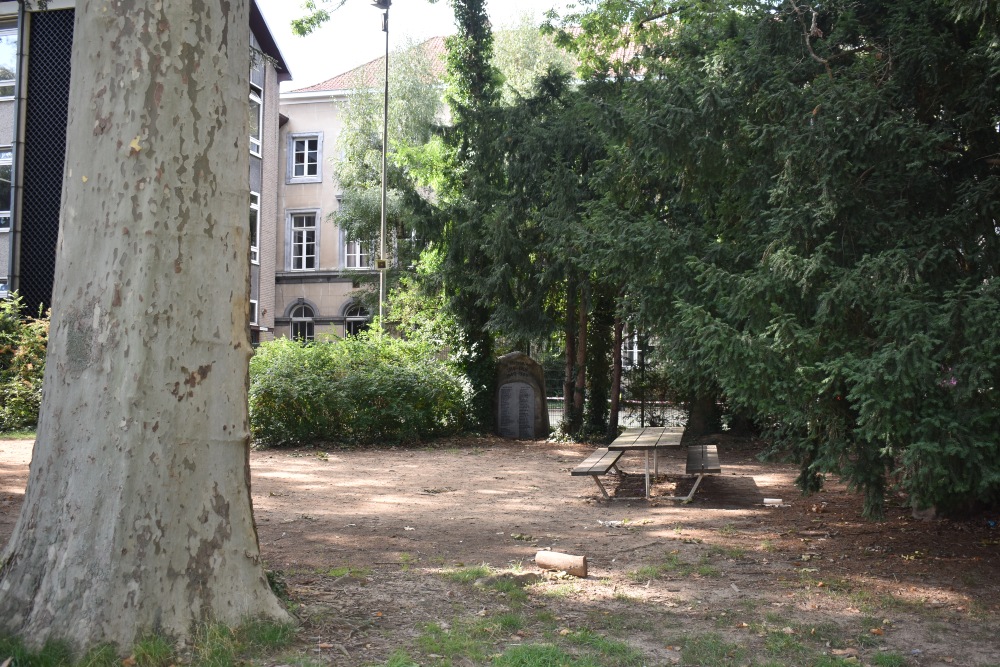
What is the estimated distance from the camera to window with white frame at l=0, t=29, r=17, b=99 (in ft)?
74.1

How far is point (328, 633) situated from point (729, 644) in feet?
6.88

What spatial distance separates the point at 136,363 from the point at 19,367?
14931 mm

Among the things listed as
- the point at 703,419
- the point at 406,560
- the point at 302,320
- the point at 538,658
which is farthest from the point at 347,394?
the point at 302,320

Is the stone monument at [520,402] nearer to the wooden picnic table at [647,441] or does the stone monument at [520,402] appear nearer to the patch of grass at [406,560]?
the wooden picnic table at [647,441]

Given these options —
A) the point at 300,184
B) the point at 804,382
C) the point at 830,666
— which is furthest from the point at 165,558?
the point at 300,184

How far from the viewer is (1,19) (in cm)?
2269

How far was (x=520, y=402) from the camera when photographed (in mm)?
18812

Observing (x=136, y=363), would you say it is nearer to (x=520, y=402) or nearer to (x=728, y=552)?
(x=728, y=552)

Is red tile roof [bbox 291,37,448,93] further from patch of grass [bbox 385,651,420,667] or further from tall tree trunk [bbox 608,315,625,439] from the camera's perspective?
patch of grass [bbox 385,651,420,667]

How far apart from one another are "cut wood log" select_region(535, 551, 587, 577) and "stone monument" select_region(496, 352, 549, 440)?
12.2m

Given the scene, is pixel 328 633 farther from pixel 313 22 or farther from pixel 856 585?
pixel 313 22

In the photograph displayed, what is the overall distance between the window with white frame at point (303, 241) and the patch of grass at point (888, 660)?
34726 mm

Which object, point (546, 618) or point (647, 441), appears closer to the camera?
point (546, 618)

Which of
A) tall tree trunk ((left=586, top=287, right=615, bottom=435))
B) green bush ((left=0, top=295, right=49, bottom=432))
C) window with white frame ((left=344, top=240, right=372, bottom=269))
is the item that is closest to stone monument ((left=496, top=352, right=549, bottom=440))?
tall tree trunk ((left=586, top=287, right=615, bottom=435))
